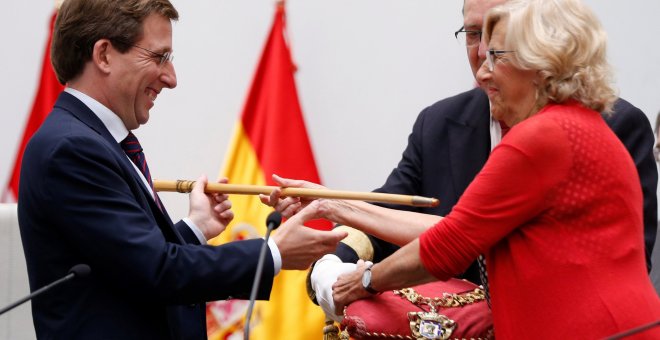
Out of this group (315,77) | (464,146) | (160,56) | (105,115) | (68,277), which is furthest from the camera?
(315,77)

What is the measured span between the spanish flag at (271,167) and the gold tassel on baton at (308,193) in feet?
4.28

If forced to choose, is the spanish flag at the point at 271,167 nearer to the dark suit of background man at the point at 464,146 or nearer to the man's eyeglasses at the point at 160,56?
the dark suit of background man at the point at 464,146

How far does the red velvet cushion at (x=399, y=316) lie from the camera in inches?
100.0

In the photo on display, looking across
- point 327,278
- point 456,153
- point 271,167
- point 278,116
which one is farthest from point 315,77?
point 327,278

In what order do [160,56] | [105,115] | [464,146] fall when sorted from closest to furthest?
[105,115]
[160,56]
[464,146]

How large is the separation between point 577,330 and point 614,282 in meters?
0.13

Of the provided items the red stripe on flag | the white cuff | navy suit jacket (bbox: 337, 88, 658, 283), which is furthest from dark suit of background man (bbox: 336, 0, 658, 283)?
the red stripe on flag

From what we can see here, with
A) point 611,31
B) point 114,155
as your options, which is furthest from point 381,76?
point 114,155

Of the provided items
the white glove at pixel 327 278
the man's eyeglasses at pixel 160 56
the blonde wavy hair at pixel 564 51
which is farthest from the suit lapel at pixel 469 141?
the man's eyeglasses at pixel 160 56

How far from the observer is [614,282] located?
214 cm

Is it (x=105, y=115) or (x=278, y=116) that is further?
(x=278, y=116)

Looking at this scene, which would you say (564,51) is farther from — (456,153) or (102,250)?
(102,250)

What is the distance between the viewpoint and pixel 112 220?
2260 mm

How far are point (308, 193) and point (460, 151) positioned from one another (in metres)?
0.68
